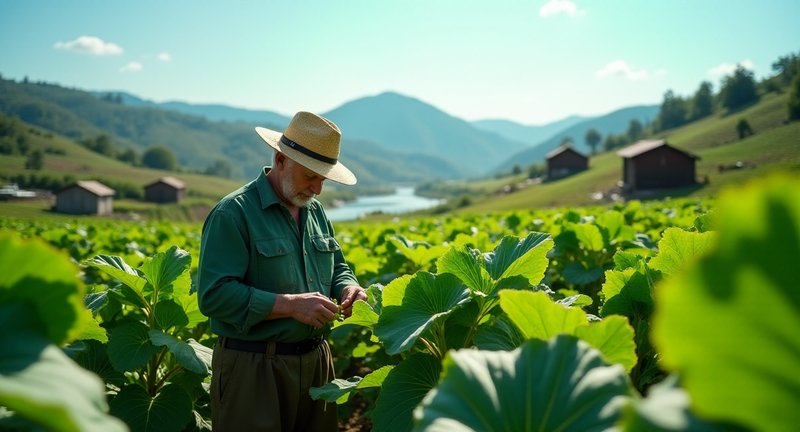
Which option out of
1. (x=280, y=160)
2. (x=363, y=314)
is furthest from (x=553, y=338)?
(x=280, y=160)

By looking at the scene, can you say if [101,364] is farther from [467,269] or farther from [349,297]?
[467,269]

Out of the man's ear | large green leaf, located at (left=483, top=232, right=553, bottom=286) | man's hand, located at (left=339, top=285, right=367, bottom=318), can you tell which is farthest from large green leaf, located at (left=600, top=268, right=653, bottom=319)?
the man's ear

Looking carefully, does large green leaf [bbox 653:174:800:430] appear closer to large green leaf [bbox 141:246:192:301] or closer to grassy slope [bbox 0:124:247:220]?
large green leaf [bbox 141:246:192:301]

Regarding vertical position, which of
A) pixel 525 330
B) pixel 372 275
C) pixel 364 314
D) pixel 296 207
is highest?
pixel 296 207

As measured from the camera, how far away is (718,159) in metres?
62.6

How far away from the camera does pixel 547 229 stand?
23.8 feet

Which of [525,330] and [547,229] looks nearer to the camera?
[525,330]

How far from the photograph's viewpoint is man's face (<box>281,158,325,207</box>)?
336 centimetres

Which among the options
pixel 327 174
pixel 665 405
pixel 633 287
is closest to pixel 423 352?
pixel 633 287

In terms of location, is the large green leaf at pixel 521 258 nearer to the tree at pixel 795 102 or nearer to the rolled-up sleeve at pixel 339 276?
the rolled-up sleeve at pixel 339 276

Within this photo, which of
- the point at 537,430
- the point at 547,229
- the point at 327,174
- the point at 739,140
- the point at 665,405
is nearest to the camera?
the point at 665,405

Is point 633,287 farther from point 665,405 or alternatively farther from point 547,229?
point 547,229

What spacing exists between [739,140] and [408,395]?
81.2m

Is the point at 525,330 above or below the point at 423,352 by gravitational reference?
above
